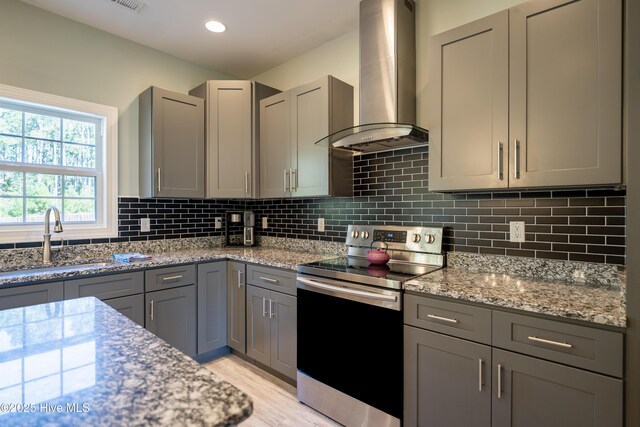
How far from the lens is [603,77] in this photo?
148 centimetres

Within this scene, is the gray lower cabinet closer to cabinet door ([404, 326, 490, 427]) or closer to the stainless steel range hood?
cabinet door ([404, 326, 490, 427])

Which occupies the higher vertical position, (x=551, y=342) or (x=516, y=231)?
(x=516, y=231)

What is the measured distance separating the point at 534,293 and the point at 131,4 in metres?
3.09

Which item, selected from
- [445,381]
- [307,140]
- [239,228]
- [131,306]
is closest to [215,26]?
[307,140]

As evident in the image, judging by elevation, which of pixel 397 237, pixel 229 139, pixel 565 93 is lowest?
pixel 397 237

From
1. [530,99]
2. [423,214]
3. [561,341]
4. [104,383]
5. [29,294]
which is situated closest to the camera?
[104,383]

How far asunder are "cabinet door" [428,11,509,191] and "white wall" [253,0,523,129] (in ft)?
1.30

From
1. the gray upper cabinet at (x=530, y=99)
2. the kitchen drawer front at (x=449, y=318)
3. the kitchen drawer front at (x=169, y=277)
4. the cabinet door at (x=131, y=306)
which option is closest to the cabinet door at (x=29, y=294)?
the cabinet door at (x=131, y=306)

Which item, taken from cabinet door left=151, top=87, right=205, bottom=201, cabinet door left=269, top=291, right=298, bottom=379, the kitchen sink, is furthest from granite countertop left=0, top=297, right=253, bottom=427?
cabinet door left=151, top=87, right=205, bottom=201

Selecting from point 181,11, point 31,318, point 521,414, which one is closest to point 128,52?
point 181,11

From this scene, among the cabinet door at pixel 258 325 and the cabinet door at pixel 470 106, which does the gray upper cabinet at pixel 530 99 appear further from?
the cabinet door at pixel 258 325

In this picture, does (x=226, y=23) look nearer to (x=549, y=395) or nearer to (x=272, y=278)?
(x=272, y=278)

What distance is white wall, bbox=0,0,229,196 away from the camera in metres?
2.42

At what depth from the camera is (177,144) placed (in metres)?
2.95
